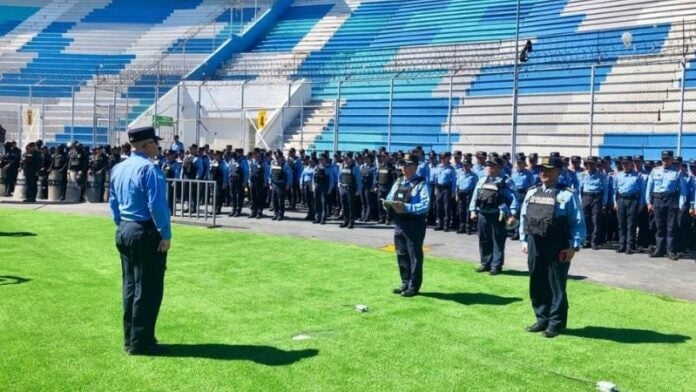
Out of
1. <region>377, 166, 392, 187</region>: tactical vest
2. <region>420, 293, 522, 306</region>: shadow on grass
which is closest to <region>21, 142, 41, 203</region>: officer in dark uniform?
Answer: <region>377, 166, 392, 187</region>: tactical vest

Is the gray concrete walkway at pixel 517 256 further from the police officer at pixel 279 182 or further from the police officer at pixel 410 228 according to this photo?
the police officer at pixel 410 228

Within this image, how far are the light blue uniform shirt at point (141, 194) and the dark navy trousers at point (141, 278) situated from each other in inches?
4.0

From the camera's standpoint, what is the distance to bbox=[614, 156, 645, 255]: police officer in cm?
1372

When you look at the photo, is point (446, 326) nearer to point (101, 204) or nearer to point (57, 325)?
point (57, 325)

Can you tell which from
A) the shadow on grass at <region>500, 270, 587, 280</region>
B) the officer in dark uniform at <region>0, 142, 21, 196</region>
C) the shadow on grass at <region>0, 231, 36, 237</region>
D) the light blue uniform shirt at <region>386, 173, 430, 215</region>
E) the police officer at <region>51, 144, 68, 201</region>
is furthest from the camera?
the officer in dark uniform at <region>0, 142, 21, 196</region>

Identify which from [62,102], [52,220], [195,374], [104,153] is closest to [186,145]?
[104,153]

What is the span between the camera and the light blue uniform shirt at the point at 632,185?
13.7 meters

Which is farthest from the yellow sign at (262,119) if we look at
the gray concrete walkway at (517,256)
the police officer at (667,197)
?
the police officer at (667,197)

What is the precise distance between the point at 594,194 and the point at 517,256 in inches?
102

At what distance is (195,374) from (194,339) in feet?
3.61

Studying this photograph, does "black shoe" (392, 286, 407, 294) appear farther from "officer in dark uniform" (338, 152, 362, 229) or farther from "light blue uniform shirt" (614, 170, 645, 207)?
"officer in dark uniform" (338, 152, 362, 229)

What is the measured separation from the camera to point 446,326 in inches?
304

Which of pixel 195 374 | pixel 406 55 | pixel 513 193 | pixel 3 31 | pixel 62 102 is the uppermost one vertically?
pixel 3 31

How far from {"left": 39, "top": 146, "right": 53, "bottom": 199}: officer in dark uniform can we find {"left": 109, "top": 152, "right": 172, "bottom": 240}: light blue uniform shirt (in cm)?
1741
